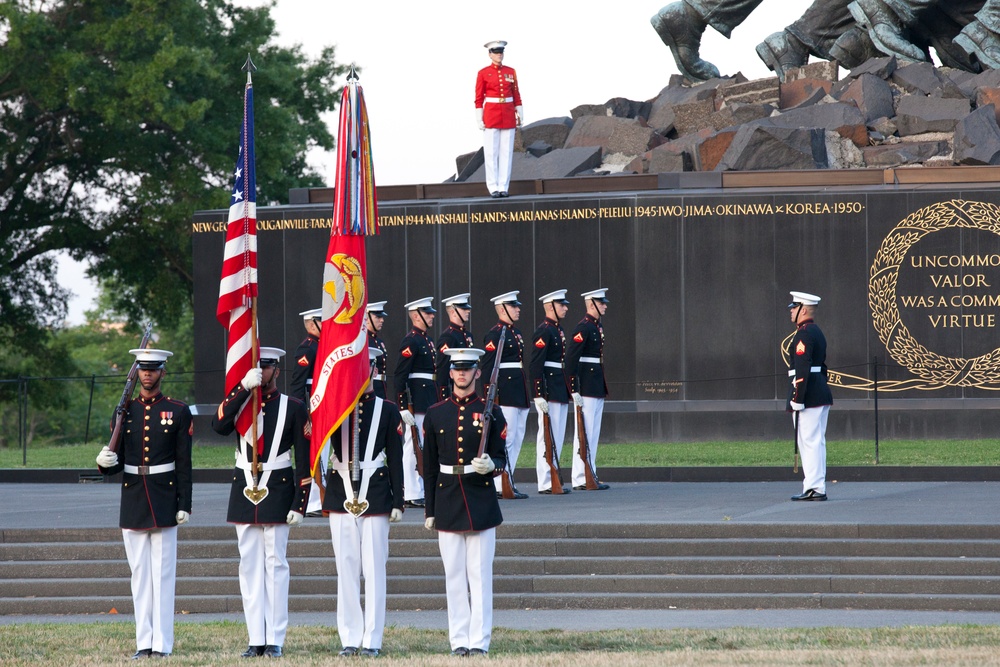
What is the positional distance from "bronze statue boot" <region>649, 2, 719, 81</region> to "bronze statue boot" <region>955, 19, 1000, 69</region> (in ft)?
12.2

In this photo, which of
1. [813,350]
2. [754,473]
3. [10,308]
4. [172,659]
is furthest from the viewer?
[10,308]

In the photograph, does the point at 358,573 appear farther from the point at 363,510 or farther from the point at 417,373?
the point at 417,373

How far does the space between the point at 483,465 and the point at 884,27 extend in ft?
49.5

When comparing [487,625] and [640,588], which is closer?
[487,625]

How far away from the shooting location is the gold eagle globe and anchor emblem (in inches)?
355

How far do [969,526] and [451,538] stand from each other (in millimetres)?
4077

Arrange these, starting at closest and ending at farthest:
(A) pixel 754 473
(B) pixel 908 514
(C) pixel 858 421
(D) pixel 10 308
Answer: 1. (B) pixel 908 514
2. (A) pixel 754 473
3. (C) pixel 858 421
4. (D) pixel 10 308

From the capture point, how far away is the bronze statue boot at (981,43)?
20.7 meters

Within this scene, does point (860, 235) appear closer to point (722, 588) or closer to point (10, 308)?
point (722, 588)

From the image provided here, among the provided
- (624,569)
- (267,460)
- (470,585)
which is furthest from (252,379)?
(624,569)

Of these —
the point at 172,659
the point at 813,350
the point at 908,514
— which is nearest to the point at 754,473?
the point at 813,350

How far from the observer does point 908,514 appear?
36.2 feet

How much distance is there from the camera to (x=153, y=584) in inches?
334

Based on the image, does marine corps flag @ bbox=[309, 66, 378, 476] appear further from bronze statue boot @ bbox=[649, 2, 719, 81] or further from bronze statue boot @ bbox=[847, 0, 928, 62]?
bronze statue boot @ bbox=[649, 2, 719, 81]
